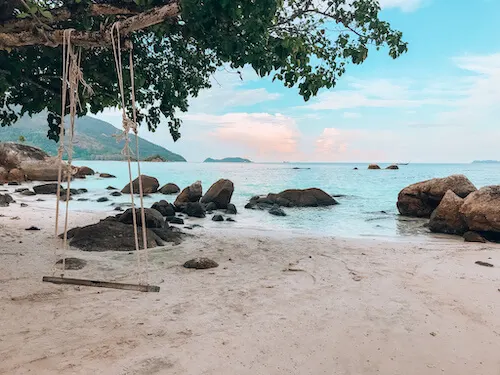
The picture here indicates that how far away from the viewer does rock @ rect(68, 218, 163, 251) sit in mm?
6180

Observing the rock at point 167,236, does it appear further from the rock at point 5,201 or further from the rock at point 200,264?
the rock at point 5,201

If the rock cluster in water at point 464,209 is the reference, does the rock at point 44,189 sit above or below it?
below

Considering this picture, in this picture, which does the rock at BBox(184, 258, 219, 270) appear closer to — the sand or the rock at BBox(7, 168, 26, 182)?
the sand

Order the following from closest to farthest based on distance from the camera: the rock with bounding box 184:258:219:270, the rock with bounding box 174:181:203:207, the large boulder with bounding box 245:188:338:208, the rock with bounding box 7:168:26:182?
the rock with bounding box 184:258:219:270
the rock with bounding box 174:181:203:207
the large boulder with bounding box 245:188:338:208
the rock with bounding box 7:168:26:182

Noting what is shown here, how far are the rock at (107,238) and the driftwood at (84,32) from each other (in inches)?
131

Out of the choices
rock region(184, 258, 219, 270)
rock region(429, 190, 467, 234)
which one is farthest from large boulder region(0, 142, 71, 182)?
rock region(429, 190, 467, 234)

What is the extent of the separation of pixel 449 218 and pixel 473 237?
54.5 inches

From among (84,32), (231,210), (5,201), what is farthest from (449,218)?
(5,201)

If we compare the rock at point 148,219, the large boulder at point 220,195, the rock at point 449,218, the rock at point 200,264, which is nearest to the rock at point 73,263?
the rock at point 200,264

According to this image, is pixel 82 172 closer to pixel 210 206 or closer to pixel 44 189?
pixel 44 189

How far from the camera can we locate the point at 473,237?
29.4 ft

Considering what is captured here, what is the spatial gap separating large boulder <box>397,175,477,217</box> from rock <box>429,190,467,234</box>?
1.80 meters

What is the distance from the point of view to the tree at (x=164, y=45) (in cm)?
396

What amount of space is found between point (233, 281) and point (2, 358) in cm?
263
